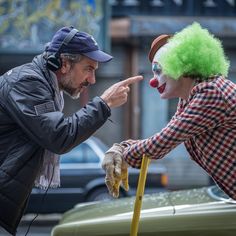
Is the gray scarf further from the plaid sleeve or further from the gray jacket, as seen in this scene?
the plaid sleeve

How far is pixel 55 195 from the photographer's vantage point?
36.0ft

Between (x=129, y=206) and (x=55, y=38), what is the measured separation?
77.7 inches

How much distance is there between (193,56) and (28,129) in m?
0.81

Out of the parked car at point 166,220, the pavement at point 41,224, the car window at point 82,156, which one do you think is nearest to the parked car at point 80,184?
the car window at point 82,156

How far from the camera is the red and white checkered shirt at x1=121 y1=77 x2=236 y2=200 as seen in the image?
3064 millimetres

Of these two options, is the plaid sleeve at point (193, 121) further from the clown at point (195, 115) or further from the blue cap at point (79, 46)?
the blue cap at point (79, 46)

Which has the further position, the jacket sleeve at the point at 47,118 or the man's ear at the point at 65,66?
the man's ear at the point at 65,66

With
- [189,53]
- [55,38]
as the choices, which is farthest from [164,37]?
[55,38]

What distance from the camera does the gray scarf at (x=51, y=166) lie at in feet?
11.2

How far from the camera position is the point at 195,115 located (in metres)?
3.06

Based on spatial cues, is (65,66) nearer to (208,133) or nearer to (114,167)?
(114,167)

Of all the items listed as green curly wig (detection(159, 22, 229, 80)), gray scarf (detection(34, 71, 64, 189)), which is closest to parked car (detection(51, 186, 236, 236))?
gray scarf (detection(34, 71, 64, 189))

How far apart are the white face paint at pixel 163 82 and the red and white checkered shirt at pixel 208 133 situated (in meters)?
0.14

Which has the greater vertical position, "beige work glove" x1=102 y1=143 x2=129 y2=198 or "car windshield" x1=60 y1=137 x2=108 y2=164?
"beige work glove" x1=102 y1=143 x2=129 y2=198
